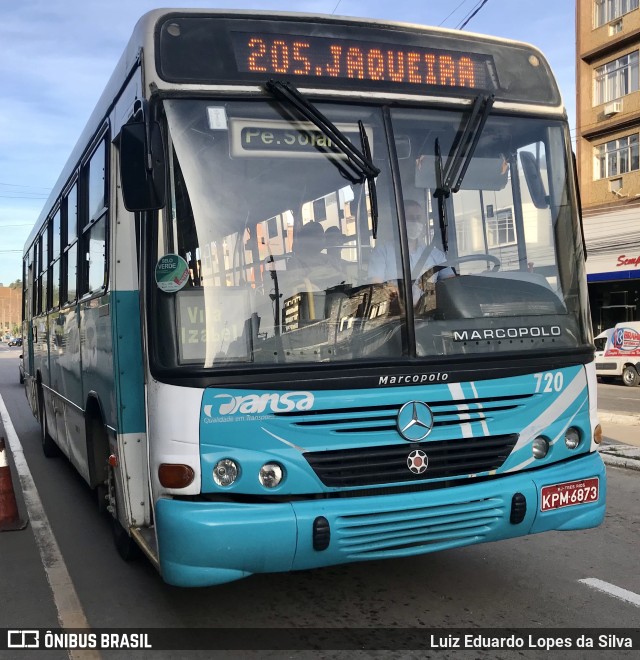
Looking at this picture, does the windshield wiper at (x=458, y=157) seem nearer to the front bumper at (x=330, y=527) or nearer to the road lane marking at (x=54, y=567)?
the front bumper at (x=330, y=527)

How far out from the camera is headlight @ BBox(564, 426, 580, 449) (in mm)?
4641

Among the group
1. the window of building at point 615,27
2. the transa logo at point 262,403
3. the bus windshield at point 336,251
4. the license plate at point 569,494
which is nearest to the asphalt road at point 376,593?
the license plate at point 569,494

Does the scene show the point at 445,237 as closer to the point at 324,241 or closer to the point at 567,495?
the point at 324,241

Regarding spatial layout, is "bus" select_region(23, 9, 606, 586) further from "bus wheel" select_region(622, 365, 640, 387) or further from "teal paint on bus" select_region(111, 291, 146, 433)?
"bus wheel" select_region(622, 365, 640, 387)

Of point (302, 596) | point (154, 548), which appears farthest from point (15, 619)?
point (302, 596)

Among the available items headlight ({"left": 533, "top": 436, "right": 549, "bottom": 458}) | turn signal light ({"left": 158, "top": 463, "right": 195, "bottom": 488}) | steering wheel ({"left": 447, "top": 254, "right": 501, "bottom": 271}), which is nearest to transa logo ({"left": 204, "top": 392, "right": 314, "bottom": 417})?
turn signal light ({"left": 158, "top": 463, "right": 195, "bottom": 488})

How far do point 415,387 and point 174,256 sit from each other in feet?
4.77

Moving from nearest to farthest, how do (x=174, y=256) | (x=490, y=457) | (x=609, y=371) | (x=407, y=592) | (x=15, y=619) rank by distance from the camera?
(x=174, y=256) < (x=490, y=457) < (x=15, y=619) < (x=407, y=592) < (x=609, y=371)

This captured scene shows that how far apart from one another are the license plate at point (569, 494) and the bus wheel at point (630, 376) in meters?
19.4

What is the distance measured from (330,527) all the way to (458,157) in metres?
2.22

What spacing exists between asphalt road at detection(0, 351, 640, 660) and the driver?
189cm

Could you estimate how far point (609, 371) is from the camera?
23375 mm

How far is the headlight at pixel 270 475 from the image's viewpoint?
399 cm

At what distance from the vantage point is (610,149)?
2961 centimetres
